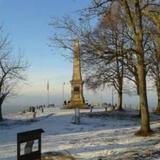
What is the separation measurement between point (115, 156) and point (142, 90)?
307 inches

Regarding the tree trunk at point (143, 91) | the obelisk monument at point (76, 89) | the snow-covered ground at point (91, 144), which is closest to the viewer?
the snow-covered ground at point (91, 144)

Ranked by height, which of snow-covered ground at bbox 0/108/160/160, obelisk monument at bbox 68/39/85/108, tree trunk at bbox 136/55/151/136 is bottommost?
snow-covered ground at bbox 0/108/160/160

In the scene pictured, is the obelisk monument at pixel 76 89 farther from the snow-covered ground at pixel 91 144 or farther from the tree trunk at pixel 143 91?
the tree trunk at pixel 143 91

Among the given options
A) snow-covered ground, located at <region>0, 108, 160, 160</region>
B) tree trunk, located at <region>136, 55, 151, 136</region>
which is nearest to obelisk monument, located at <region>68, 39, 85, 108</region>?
snow-covered ground, located at <region>0, 108, 160, 160</region>

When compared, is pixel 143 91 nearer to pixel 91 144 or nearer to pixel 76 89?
pixel 91 144

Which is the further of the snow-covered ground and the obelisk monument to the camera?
the obelisk monument

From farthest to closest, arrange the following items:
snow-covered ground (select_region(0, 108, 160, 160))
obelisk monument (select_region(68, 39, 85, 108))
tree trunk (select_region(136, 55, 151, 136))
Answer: obelisk monument (select_region(68, 39, 85, 108)) → tree trunk (select_region(136, 55, 151, 136)) → snow-covered ground (select_region(0, 108, 160, 160))

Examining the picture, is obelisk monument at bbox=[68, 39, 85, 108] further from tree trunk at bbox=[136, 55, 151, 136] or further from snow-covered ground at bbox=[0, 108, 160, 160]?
tree trunk at bbox=[136, 55, 151, 136]

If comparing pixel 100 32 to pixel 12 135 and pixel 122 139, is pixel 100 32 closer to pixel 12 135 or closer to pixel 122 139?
pixel 12 135

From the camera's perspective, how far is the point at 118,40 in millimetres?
40938

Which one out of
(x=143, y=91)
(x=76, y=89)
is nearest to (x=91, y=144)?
(x=143, y=91)

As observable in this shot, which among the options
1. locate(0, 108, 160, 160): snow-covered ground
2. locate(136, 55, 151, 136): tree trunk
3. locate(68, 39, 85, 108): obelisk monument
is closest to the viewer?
locate(0, 108, 160, 160): snow-covered ground

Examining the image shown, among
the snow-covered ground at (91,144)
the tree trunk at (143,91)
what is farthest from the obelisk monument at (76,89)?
the tree trunk at (143,91)

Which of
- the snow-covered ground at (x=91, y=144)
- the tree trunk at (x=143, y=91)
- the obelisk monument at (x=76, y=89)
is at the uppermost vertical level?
the obelisk monument at (x=76, y=89)
